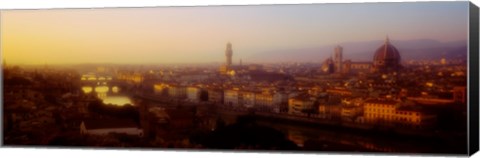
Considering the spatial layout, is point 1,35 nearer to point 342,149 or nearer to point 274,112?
point 274,112

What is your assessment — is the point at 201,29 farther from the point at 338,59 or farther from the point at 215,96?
the point at 338,59

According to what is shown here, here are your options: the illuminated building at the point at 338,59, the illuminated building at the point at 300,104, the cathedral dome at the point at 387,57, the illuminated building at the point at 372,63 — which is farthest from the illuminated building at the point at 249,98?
the cathedral dome at the point at 387,57

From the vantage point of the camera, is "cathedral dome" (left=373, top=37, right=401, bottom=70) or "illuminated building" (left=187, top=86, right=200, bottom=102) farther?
"illuminated building" (left=187, top=86, right=200, bottom=102)

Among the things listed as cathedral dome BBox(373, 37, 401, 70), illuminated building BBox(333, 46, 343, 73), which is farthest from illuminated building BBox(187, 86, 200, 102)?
cathedral dome BBox(373, 37, 401, 70)

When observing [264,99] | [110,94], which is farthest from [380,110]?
[110,94]

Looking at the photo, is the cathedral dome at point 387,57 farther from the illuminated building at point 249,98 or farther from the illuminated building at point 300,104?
the illuminated building at point 249,98

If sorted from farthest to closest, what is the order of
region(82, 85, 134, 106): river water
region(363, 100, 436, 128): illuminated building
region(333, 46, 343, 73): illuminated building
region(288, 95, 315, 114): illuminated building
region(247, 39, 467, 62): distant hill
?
region(82, 85, 134, 106): river water → region(288, 95, 315, 114): illuminated building → region(333, 46, 343, 73): illuminated building → region(363, 100, 436, 128): illuminated building → region(247, 39, 467, 62): distant hill

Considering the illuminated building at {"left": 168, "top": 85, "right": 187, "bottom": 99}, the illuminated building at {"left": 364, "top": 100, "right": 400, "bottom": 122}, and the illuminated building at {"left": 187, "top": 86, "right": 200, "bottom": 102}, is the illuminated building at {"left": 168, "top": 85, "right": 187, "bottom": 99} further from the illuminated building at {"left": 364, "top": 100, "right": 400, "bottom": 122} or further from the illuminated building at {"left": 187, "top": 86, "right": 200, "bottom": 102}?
the illuminated building at {"left": 364, "top": 100, "right": 400, "bottom": 122}
